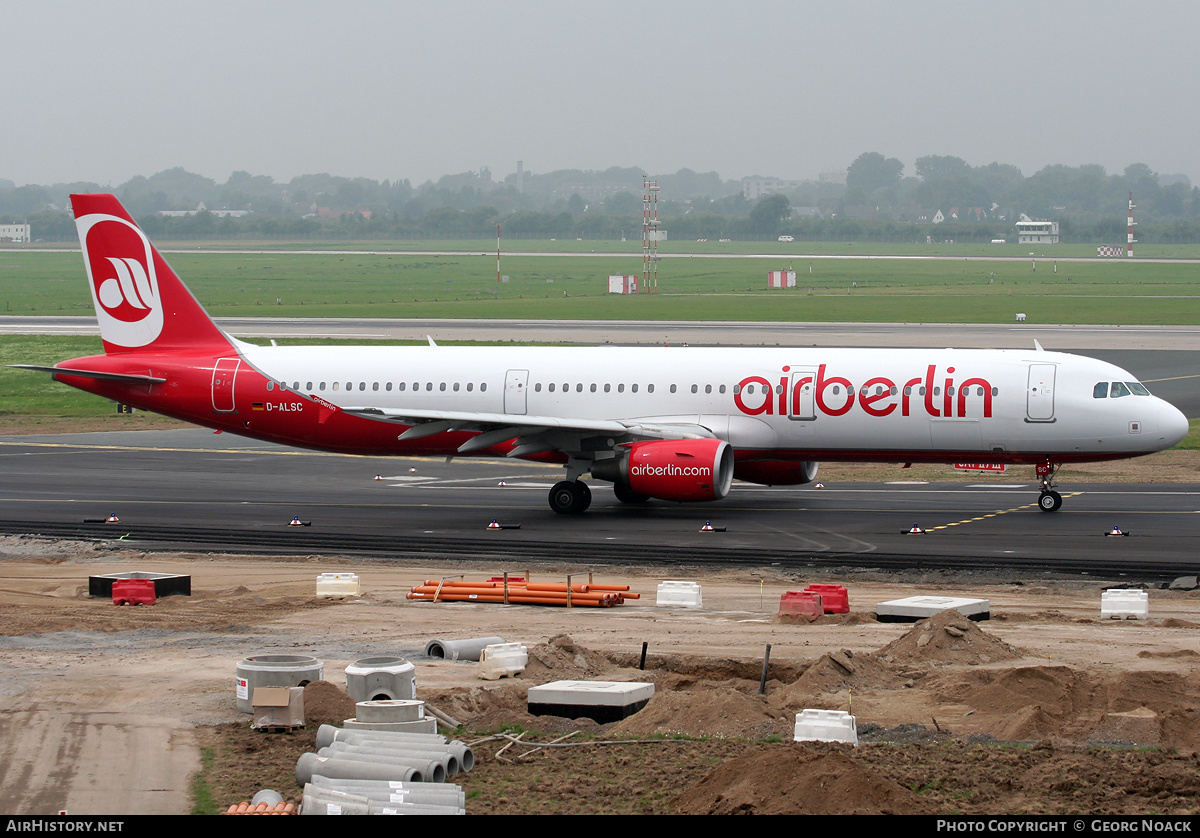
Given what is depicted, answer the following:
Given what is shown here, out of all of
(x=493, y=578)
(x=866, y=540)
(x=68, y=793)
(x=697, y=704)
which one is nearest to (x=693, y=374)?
(x=866, y=540)

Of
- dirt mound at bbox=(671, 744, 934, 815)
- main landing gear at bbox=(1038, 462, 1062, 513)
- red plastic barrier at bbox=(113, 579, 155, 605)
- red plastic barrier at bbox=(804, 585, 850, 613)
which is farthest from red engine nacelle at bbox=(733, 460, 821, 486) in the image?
dirt mound at bbox=(671, 744, 934, 815)

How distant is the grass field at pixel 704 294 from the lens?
10976 centimetres

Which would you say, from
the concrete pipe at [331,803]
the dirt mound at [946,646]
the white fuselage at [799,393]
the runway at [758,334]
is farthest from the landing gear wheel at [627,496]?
the runway at [758,334]

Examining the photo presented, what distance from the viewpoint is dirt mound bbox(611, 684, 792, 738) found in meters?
16.3

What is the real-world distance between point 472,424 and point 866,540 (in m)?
10.5

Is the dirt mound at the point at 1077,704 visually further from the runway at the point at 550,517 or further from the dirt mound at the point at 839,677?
the runway at the point at 550,517

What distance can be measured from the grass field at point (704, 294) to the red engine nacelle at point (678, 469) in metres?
68.2

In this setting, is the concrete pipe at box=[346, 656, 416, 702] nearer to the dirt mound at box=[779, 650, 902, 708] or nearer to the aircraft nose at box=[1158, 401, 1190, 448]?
the dirt mound at box=[779, 650, 902, 708]

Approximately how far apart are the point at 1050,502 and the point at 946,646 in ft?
54.6

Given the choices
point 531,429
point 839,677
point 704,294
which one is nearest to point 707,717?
point 839,677

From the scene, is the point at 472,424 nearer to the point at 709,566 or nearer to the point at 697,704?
the point at 709,566

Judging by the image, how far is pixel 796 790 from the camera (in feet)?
43.1

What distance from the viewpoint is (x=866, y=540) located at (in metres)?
32.0

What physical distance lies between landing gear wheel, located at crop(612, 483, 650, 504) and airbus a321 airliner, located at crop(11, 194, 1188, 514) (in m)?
0.10
